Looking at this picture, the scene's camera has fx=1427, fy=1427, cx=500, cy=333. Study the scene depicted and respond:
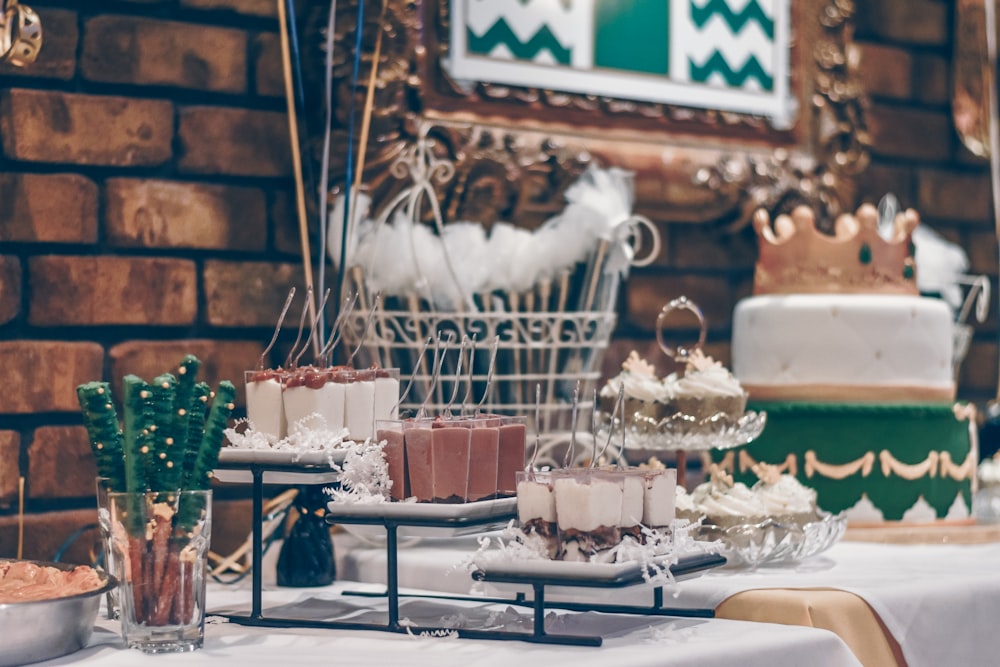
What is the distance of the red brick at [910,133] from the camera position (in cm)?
296

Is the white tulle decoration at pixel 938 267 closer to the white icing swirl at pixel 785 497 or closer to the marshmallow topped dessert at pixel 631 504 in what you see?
the white icing swirl at pixel 785 497

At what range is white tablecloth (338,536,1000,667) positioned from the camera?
60.8 inches

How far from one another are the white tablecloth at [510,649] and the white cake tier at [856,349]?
0.74 meters

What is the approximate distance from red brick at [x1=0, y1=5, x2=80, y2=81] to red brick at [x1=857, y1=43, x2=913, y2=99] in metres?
1.60

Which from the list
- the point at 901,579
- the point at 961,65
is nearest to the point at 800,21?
the point at 961,65

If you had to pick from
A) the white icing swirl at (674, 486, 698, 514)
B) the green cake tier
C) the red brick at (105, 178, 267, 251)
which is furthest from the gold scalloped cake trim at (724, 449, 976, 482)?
the red brick at (105, 178, 267, 251)

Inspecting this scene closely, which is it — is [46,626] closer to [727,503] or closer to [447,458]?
[447,458]

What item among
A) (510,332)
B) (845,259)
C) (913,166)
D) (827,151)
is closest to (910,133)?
(913,166)

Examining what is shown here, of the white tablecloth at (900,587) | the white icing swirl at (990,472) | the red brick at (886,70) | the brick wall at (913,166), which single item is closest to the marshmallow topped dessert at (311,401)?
the white tablecloth at (900,587)

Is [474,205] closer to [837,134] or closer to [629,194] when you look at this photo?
[629,194]

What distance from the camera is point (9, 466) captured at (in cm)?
190

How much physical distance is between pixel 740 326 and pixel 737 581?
28.2 inches

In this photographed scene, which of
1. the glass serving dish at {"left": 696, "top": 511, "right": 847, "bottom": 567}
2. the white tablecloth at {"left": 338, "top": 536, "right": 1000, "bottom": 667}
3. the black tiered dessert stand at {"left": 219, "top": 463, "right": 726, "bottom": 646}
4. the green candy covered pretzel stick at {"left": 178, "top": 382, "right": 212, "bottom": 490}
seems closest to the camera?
the black tiered dessert stand at {"left": 219, "top": 463, "right": 726, "bottom": 646}

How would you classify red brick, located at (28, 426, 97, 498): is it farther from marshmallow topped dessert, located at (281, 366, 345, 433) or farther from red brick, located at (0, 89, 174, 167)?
marshmallow topped dessert, located at (281, 366, 345, 433)
